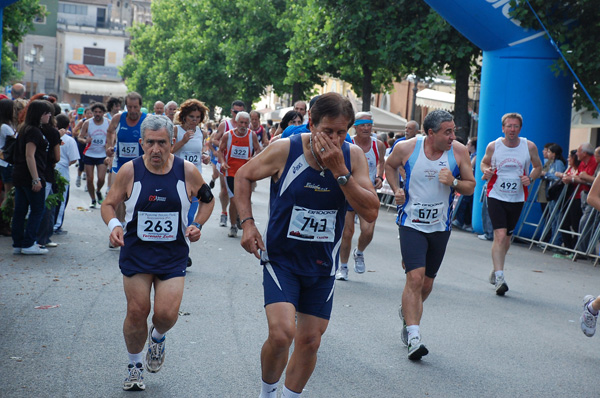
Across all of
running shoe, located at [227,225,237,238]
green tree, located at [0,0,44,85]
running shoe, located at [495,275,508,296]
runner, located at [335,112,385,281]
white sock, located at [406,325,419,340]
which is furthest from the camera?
green tree, located at [0,0,44,85]

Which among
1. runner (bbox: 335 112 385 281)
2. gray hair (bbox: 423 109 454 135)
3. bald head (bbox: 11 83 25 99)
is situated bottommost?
runner (bbox: 335 112 385 281)

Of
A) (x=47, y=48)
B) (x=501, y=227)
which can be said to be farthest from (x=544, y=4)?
(x=47, y=48)

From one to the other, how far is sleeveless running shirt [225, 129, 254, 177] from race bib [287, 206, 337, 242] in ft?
30.1

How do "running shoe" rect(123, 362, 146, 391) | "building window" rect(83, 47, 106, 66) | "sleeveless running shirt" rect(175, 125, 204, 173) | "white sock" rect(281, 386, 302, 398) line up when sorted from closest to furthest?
"white sock" rect(281, 386, 302, 398) → "running shoe" rect(123, 362, 146, 391) → "sleeveless running shirt" rect(175, 125, 204, 173) → "building window" rect(83, 47, 106, 66)

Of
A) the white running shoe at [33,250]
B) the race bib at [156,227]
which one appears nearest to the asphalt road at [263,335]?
the white running shoe at [33,250]

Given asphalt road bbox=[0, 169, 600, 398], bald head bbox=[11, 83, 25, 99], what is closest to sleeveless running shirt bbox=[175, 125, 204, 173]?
asphalt road bbox=[0, 169, 600, 398]

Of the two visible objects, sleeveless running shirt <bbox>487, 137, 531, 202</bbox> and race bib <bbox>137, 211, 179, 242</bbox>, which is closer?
race bib <bbox>137, 211, 179, 242</bbox>

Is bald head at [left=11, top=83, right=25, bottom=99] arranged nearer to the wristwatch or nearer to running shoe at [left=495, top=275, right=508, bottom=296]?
running shoe at [left=495, top=275, right=508, bottom=296]

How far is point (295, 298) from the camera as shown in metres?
4.67

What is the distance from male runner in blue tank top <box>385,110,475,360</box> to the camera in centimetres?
698

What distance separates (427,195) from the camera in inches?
283

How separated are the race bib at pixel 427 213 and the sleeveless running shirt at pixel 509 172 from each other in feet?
10.7

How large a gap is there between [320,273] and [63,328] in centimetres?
308

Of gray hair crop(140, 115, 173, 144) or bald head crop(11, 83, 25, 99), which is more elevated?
bald head crop(11, 83, 25, 99)
